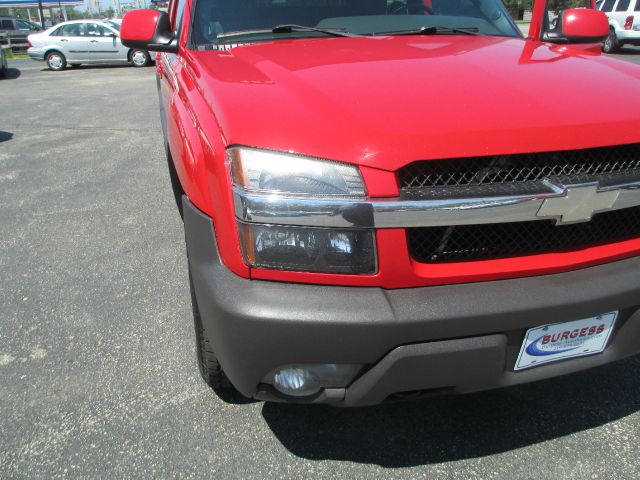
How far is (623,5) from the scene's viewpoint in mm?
15203

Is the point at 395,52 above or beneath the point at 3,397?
above

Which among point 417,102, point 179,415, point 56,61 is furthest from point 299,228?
point 56,61

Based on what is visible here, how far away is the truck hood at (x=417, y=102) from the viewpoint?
4.78 ft

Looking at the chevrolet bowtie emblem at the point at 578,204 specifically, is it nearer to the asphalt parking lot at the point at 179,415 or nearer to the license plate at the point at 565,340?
the license plate at the point at 565,340

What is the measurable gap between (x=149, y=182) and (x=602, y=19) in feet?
12.7

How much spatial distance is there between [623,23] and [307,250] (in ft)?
55.8

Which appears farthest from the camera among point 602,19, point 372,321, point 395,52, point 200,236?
point 602,19

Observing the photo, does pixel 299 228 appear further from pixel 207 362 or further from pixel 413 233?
pixel 207 362

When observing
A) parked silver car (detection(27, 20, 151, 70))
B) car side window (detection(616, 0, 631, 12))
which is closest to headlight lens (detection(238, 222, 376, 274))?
parked silver car (detection(27, 20, 151, 70))

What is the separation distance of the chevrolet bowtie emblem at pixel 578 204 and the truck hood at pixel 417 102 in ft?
0.43

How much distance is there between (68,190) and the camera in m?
4.85

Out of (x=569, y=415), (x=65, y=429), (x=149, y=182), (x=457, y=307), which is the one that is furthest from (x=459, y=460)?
(x=149, y=182)

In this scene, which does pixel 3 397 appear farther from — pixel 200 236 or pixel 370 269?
pixel 370 269

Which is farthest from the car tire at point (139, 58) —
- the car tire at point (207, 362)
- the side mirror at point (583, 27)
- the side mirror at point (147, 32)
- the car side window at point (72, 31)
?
the car tire at point (207, 362)
